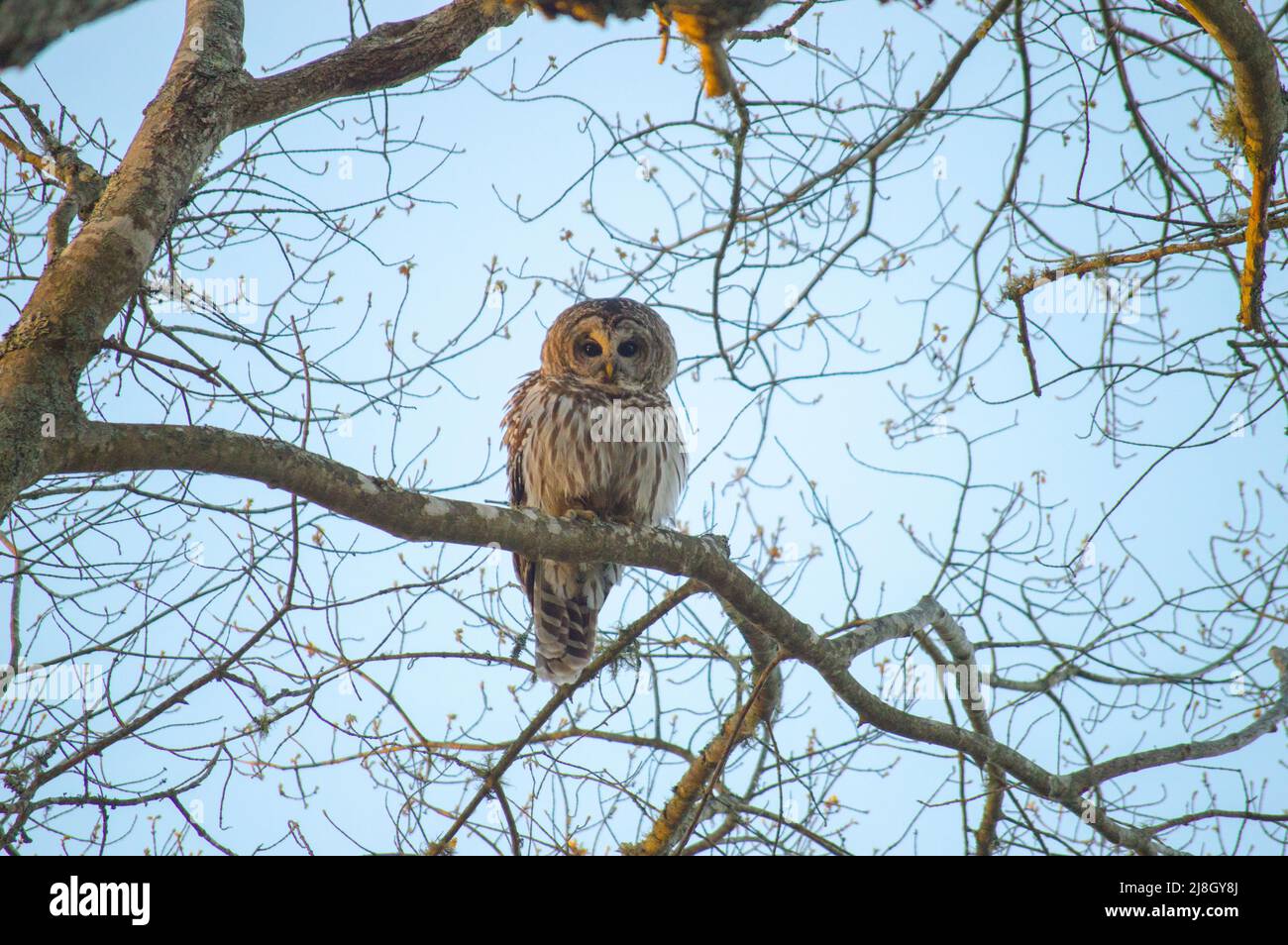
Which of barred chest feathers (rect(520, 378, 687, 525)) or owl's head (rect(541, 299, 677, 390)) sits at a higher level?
owl's head (rect(541, 299, 677, 390))

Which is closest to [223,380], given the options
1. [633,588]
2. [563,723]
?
[563,723]

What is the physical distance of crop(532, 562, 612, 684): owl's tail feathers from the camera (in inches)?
233

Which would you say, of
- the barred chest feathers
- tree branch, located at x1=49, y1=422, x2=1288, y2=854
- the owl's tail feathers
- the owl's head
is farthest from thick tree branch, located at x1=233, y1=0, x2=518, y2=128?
the owl's tail feathers

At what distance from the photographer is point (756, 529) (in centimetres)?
685

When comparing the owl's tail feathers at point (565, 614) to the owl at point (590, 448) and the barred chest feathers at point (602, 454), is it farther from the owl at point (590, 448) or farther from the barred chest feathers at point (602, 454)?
the barred chest feathers at point (602, 454)

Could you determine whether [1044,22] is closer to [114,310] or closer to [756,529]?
[756,529]

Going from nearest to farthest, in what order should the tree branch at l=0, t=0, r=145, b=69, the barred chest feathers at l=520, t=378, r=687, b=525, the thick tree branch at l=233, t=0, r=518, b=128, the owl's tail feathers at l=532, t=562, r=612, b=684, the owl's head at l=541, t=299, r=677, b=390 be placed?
1. the tree branch at l=0, t=0, r=145, b=69
2. the thick tree branch at l=233, t=0, r=518, b=128
3. the barred chest feathers at l=520, t=378, r=687, b=525
4. the owl's tail feathers at l=532, t=562, r=612, b=684
5. the owl's head at l=541, t=299, r=677, b=390

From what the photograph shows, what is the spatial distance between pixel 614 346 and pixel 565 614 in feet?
4.98

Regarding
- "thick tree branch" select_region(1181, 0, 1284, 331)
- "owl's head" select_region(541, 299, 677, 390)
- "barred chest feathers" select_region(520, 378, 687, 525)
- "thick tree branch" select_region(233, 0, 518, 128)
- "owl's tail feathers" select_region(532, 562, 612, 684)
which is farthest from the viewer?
"owl's head" select_region(541, 299, 677, 390)

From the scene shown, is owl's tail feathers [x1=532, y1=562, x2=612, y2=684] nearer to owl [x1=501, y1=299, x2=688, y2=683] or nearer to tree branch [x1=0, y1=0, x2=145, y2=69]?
owl [x1=501, y1=299, x2=688, y2=683]

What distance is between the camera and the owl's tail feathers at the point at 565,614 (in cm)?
592

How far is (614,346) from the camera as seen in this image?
6129mm

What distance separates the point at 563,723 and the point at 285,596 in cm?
219

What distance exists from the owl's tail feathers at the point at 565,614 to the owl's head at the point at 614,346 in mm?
1085
